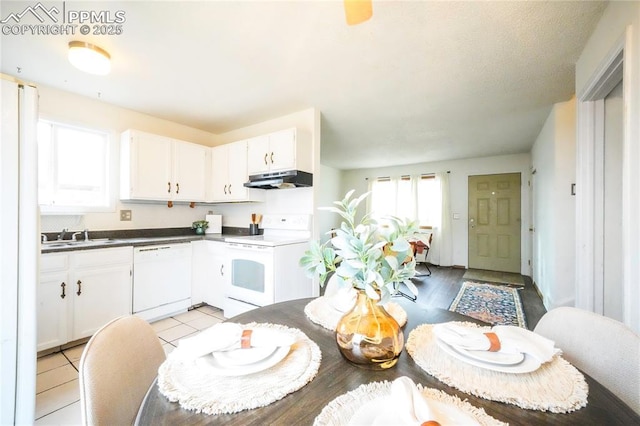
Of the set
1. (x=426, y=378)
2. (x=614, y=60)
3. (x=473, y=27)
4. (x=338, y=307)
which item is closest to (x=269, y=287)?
(x=338, y=307)

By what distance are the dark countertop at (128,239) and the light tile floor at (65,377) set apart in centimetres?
87

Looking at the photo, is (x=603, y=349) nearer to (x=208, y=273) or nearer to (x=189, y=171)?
(x=208, y=273)

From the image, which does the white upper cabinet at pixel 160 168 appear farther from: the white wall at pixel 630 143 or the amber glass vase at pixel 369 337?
the white wall at pixel 630 143

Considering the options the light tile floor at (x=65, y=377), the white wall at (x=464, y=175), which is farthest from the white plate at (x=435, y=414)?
the white wall at (x=464, y=175)

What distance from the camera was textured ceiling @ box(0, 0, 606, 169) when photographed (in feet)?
5.18

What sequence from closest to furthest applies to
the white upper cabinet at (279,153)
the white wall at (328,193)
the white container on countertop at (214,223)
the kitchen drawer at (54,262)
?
1. the kitchen drawer at (54,262)
2. the white upper cabinet at (279,153)
3. the white container on countertop at (214,223)
4. the white wall at (328,193)

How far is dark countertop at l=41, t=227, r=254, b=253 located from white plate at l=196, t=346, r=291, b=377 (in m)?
2.32

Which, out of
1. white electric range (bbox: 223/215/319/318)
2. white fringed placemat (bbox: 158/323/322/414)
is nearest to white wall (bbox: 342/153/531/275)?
white electric range (bbox: 223/215/319/318)

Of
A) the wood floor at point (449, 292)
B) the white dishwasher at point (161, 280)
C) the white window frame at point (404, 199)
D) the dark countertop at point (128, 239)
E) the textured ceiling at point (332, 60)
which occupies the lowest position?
the wood floor at point (449, 292)

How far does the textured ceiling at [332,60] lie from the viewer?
1578 millimetres

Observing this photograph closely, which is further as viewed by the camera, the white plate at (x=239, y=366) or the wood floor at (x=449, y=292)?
the wood floor at (x=449, y=292)

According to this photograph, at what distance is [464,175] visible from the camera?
→ 5.42 m

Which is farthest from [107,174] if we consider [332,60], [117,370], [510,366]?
[510,366]

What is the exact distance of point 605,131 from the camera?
75.8 inches
